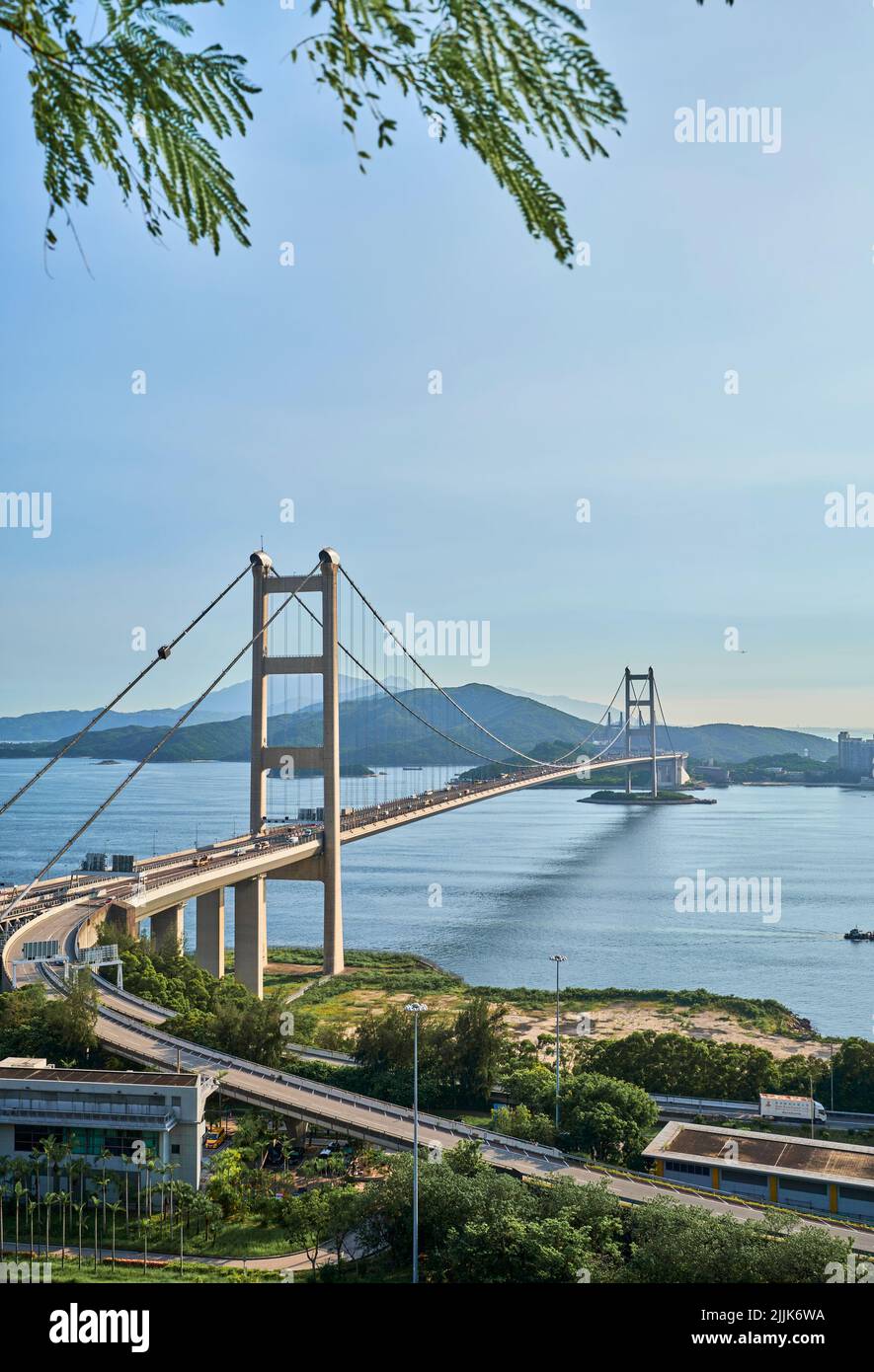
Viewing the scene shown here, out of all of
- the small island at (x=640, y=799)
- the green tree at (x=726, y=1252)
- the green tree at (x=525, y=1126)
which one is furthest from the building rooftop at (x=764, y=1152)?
the small island at (x=640, y=799)

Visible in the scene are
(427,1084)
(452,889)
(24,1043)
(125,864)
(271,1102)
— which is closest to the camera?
(271,1102)

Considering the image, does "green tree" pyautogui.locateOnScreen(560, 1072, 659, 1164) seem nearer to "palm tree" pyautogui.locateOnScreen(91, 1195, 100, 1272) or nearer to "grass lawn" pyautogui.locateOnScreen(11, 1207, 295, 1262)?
"grass lawn" pyautogui.locateOnScreen(11, 1207, 295, 1262)

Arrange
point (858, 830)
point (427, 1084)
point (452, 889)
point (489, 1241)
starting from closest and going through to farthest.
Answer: point (489, 1241) → point (427, 1084) → point (452, 889) → point (858, 830)

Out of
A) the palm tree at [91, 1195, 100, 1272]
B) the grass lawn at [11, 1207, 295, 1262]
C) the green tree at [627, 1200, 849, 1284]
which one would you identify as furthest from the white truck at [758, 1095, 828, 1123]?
the palm tree at [91, 1195, 100, 1272]

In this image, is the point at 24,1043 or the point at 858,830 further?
the point at 858,830

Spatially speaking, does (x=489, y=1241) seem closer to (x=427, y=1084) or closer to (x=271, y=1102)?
(x=271, y=1102)

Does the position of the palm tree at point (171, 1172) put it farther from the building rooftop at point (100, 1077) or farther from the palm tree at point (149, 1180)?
Result: the building rooftop at point (100, 1077)
